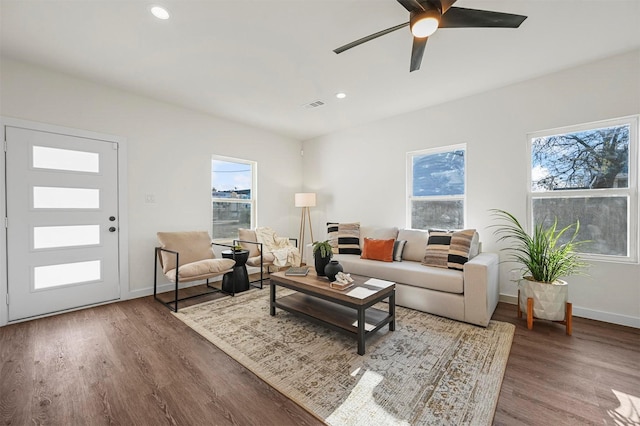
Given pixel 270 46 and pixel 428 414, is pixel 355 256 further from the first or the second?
pixel 270 46

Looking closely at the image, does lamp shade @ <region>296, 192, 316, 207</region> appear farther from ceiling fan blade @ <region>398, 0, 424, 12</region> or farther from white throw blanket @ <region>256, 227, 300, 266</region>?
ceiling fan blade @ <region>398, 0, 424, 12</region>

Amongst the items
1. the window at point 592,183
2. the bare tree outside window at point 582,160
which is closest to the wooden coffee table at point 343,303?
the window at point 592,183

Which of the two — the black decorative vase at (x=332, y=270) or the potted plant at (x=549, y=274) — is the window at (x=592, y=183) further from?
the black decorative vase at (x=332, y=270)

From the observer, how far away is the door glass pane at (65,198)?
9.43ft

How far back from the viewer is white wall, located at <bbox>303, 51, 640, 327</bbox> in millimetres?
2711

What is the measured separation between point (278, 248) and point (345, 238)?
1185mm

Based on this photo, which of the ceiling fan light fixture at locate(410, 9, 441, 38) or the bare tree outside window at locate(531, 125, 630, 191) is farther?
the bare tree outside window at locate(531, 125, 630, 191)

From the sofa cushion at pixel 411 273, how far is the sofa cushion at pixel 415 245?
0.18 meters

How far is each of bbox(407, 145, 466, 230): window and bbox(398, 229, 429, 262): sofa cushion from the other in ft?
1.58

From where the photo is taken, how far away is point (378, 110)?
4.09 metres

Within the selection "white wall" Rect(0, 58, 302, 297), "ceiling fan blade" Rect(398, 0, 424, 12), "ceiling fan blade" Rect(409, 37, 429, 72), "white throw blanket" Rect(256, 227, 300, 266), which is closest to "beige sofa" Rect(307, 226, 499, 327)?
"white throw blanket" Rect(256, 227, 300, 266)

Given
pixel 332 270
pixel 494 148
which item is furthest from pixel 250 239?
pixel 494 148

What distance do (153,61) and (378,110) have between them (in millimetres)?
Result: 2976

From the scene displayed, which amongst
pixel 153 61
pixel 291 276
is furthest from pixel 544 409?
pixel 153 61
